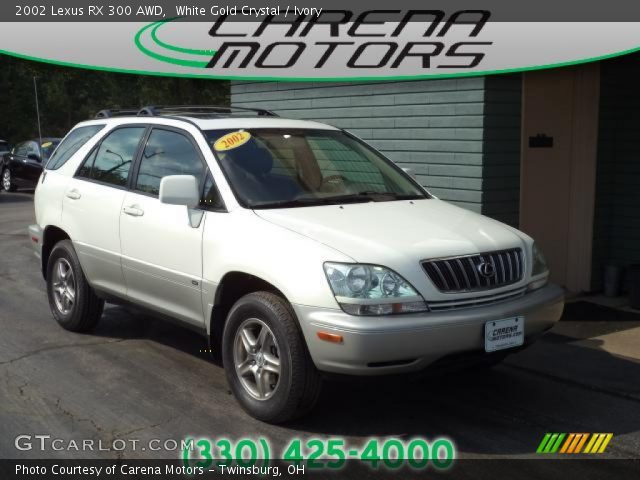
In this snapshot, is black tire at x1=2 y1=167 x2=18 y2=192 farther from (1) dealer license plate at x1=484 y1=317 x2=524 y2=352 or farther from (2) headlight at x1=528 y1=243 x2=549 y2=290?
(1) dealer license plate at x1=484 y1=317 x2=524 y2=352

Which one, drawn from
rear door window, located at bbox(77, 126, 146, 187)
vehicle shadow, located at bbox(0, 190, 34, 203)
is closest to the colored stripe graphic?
rear door window, located at bbox(77, 126, 146, 187)

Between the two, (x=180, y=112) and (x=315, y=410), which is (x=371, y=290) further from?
(x=180, y=112)

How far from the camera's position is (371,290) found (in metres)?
4.25

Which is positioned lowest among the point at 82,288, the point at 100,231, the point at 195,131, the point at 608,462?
the point at 608,462

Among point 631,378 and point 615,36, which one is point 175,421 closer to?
point 631,378

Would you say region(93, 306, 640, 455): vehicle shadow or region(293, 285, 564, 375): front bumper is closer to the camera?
region(293, 285, 564, 375): front bumper

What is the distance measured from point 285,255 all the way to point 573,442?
194cm

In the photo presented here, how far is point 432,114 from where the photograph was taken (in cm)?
820

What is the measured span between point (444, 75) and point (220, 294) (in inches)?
163

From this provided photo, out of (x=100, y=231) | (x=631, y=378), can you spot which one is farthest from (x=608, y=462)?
(x=100, y=231)

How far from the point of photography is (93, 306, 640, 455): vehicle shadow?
→ 15.0 ft

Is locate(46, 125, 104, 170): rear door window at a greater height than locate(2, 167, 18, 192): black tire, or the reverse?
locate(46, 125, 104, 170): rear door window

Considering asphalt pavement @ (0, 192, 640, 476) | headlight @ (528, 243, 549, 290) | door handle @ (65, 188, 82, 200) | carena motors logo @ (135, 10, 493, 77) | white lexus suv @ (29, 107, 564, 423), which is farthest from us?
carena motors logo @ (135, 10, 493, 77)
